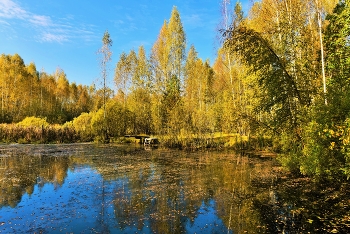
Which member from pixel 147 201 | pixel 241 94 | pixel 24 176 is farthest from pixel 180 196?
pixel 241 94

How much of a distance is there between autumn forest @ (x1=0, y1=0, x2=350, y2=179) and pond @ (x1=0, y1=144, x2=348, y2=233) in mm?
2424

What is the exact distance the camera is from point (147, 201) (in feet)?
26.0

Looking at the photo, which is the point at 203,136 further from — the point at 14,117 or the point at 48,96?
the point at 48,96

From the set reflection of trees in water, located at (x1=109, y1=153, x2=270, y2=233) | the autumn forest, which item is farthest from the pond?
the autumn forest

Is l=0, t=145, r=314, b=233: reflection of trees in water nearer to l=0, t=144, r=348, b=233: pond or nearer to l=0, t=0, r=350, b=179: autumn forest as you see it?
l=0, t=144, r=348, b=233: pond

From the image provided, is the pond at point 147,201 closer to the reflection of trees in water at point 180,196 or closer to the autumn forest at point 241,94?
the reflection of trees in water at point 180,196

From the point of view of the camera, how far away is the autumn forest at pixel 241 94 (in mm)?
10094

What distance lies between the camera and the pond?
5977 millimetres

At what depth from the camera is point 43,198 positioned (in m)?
8.29

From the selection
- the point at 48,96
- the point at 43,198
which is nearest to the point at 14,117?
the point at 48,96

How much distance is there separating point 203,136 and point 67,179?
14920 millimetres

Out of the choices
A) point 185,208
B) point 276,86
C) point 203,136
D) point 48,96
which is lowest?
point 185,208

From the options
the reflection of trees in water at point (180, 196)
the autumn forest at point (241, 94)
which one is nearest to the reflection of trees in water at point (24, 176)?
the reflection of trees in water at point (180, 196)

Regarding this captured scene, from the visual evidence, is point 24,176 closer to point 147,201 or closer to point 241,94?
point 147,201
